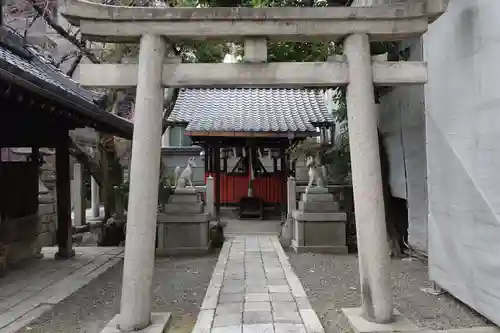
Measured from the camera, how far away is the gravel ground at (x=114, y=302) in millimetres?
5062

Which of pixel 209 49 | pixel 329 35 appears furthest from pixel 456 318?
pixel 209 49

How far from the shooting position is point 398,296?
613 cm

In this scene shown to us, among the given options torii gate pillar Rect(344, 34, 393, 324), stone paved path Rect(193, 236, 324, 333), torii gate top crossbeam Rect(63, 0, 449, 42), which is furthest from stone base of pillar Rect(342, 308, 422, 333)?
torii gate top crossbeam Rect(63, 0, 449, 42)

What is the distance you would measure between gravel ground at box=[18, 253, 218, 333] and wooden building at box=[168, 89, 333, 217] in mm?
5583

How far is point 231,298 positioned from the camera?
6023 millimetres

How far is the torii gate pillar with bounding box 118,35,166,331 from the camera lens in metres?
4.61

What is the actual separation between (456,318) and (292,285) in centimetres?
237

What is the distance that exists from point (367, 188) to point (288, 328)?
1707 mm

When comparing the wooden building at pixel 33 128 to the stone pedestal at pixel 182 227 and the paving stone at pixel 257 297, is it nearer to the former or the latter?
the stone pedestal at pixel 182 227

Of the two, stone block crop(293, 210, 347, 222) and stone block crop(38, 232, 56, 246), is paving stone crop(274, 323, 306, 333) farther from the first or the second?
stone block crop(38, 232, 56, 246)

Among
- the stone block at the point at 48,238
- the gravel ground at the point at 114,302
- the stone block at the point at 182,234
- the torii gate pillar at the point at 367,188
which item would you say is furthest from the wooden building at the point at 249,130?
the torii gate pillar at the point at 367,188

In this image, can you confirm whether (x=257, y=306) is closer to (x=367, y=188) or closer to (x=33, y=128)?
(x=367, y=188)

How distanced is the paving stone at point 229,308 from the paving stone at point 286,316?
45 cm

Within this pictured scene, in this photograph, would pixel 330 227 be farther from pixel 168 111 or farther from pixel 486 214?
pixel 168 111
